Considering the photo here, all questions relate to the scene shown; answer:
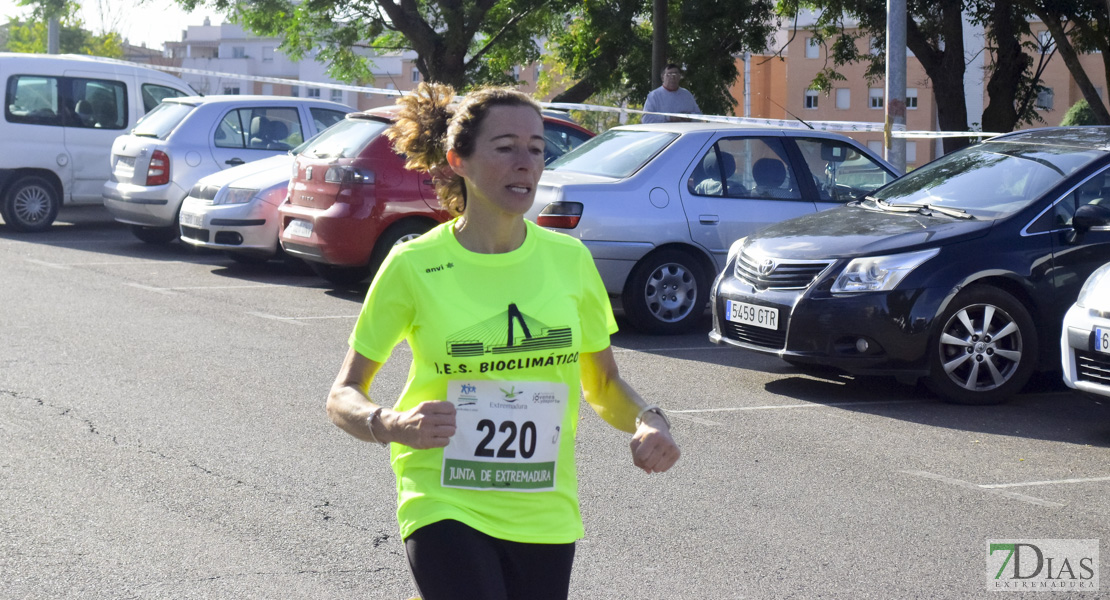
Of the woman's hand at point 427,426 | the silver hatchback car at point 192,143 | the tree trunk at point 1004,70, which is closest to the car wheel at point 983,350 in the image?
the woman's hand at point 427,426

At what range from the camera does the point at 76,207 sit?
57.5ft

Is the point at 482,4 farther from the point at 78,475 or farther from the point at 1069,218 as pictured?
the point at 78,475

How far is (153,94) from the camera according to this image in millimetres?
18016

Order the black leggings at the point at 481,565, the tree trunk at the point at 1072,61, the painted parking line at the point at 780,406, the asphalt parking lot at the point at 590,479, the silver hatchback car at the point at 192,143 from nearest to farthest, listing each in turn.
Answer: the black leggings at the point at 481,565 → the asphalt parking lot at the point at 590,479 → the painted parking line at the point at 780,406 → the silver hatchback car at the point at 192,143 → the tree trunk at the point at 1072,61

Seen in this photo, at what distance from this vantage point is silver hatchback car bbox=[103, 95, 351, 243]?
49.2 ft

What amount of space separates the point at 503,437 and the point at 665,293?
7492mm

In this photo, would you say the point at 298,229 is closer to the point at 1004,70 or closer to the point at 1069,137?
the point at 1069,137

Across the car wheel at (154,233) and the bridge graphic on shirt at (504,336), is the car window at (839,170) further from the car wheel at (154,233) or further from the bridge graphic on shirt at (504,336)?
the car wheel at (154,233)

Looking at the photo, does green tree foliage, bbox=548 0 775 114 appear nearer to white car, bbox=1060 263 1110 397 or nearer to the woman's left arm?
white car, bbox=1060 263 1110 397

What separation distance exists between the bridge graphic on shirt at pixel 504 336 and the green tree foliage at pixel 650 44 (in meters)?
21.1

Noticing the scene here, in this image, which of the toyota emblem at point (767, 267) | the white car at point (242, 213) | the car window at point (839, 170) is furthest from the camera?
the white car at point (242, 213)

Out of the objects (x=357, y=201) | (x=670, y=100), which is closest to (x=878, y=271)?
(x=357, y=201)

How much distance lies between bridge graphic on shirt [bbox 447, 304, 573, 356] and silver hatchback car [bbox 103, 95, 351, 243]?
12.7 meters

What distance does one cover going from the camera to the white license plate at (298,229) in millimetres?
11711
